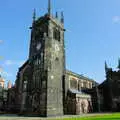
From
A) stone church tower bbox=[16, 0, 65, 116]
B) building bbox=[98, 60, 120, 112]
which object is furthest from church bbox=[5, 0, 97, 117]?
building bbox=[98, 60, 120, 112]

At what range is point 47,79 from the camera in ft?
134

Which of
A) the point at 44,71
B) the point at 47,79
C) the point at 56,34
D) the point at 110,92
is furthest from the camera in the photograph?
the point at 110,92

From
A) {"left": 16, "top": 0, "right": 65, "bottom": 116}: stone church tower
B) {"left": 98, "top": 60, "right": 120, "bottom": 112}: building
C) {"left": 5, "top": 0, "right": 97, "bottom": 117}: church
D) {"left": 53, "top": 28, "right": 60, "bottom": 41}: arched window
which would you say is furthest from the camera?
{"left": 98, "top": 60, "right": 120, "bottom": 112}: building

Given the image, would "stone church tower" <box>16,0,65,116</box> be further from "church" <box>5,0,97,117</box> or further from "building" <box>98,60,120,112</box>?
"building" <box>98,60,120,112</box>

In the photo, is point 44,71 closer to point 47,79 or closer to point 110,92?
point 47,79

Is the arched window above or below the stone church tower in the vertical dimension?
above

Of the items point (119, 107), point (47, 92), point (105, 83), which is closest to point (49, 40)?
point (47, 92)

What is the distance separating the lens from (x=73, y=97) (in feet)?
147

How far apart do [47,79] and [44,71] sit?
2245mm

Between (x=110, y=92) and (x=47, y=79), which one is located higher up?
(x=47, y=79)

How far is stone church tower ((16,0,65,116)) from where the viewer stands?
4066cm

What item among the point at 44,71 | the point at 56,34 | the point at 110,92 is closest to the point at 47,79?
the point at 44,71

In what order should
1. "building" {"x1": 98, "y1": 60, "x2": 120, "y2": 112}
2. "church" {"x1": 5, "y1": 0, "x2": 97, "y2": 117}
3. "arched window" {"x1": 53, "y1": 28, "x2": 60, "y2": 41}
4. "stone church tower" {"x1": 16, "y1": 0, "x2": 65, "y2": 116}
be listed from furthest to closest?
"building" {"x1": 98, "y1": 60, "x2": 120, "y2": 112}, "arched window" {"x1": 53, "y1": 28, "x2": 60, "y2": 41}, "church" {"x1": 5, "y1": 0, "x2": 97, "y2": 117}, "stone church tower" {"x1": 16, "y1": 0, "x2": 65, "y2": 116}

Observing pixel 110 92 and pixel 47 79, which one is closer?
pixel 47 79
